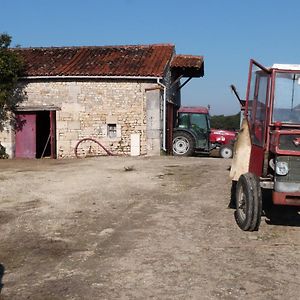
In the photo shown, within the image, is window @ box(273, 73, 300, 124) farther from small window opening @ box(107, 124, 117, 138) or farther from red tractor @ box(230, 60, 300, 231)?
small window opening @ box(107, 124, 117, 138)

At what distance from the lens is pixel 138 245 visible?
6270 millimetres

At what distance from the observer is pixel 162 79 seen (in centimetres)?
1950

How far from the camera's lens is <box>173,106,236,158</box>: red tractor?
2067 cm

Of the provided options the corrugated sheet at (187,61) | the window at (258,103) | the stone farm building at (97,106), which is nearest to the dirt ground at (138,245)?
the window at (258,103)

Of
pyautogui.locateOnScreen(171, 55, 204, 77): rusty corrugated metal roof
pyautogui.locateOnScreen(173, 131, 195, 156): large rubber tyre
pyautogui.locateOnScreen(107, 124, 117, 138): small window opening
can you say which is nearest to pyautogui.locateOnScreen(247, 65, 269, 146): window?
pyautogui.locateOnScreen(107, 124, 117, 138): small window opening

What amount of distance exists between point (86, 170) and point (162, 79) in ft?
21.9

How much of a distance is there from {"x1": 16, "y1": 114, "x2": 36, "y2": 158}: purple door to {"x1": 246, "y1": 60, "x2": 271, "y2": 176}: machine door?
1417cm

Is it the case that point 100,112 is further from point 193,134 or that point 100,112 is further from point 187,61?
point 187,61

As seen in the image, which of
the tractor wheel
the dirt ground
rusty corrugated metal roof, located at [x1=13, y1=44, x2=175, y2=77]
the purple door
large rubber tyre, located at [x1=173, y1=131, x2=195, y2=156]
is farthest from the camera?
the tractor wheel

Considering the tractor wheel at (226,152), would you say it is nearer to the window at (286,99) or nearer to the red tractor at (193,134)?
the red tractor at (193,134)

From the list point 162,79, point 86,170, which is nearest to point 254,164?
point 86,170

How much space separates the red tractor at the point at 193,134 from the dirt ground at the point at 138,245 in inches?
364

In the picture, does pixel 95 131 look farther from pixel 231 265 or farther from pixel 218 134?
pixel 231 265

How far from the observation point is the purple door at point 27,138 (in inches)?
806
